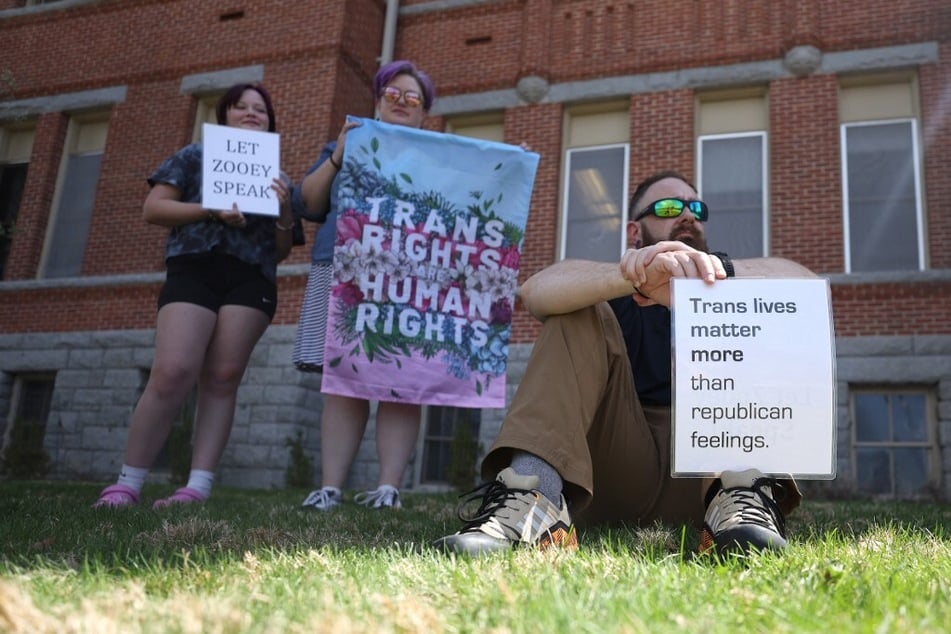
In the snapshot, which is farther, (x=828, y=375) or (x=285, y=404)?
(x=285, y=404)

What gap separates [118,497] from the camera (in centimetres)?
369

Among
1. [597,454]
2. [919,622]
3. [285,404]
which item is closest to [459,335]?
[597,454]

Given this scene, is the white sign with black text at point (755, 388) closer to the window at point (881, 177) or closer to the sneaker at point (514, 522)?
the sneaker at point (514, 522)

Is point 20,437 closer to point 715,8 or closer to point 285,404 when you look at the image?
point 285,404

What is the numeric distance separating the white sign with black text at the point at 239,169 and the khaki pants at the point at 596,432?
235cm

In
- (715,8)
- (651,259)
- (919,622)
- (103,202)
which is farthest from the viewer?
(103,202)

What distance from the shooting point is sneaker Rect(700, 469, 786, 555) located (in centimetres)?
197

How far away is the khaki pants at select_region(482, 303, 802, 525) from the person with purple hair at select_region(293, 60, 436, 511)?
57.8 inches

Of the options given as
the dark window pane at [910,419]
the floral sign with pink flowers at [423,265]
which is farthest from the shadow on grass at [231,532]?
the dark window pane at [910,419]

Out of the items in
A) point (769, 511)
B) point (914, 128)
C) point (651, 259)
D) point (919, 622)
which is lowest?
point (919, 622)

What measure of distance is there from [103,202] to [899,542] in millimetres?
10512

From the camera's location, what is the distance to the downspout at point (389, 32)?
34.1ft

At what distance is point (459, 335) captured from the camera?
4.28 metres

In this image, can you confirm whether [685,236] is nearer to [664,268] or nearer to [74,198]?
[664,268]
